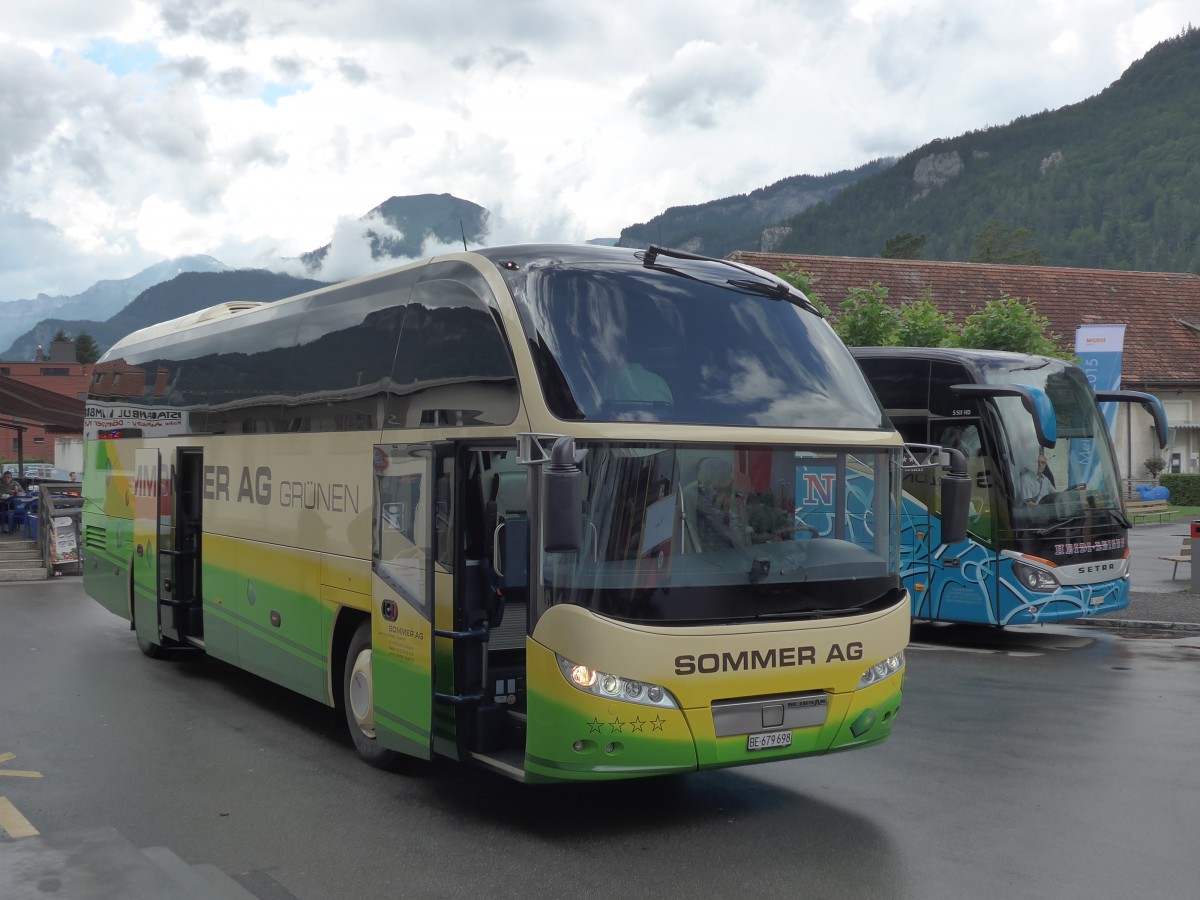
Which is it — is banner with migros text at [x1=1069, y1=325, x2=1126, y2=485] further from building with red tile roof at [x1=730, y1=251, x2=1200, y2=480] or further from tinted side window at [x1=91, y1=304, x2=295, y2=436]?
building with red tile roof at [x1=730, y1=251, x2=1200, y2=480]

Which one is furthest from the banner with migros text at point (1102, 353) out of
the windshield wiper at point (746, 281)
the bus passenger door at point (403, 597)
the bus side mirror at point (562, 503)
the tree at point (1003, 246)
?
the tree at point (1003, 246)

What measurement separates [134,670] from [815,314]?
8.09m

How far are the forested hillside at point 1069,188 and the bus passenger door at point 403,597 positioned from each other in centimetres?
10579

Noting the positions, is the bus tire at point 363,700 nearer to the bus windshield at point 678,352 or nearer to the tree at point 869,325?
the bus windshield at point 678,352

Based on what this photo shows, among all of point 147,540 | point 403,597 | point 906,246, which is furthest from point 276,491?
point 906,246

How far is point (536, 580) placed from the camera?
6.56 meters

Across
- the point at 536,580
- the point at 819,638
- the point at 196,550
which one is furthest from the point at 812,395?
the point at 196,550

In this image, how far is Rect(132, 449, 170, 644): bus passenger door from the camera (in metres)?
12.5

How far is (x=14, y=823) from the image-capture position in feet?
23.4

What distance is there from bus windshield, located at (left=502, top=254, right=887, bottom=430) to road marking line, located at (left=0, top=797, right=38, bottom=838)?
370 centimetres

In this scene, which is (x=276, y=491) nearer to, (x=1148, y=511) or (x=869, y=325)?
(x=869, y=325)

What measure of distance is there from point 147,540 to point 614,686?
7.86m

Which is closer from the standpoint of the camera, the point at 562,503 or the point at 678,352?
the point at 562,503

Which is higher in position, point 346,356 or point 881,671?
point 346,356
